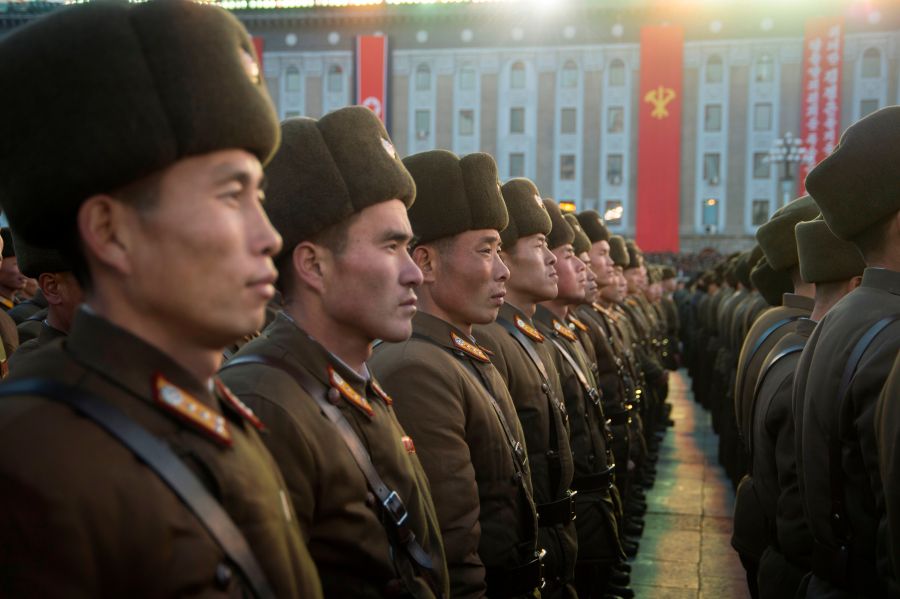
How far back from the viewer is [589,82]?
50.5 meters

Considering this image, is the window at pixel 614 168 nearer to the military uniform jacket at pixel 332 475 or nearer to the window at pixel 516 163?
the window at pixel 516 163

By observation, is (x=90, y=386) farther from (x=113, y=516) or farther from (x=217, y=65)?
(x=217, y=65)

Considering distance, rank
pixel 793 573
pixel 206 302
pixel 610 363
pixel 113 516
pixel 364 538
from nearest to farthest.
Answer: pixel 113 516, pixel 206 302, pixel 364 538, pixel 793 573, pixel 610 363

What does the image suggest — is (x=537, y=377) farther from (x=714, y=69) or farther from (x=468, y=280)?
(x=714, y=69)

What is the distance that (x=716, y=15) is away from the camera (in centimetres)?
4862

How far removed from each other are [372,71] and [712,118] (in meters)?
17.8

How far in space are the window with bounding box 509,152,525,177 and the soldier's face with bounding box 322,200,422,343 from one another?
4911cm

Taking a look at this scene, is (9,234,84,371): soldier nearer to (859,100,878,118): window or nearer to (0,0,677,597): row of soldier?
(0,0,677,597): row of soldier

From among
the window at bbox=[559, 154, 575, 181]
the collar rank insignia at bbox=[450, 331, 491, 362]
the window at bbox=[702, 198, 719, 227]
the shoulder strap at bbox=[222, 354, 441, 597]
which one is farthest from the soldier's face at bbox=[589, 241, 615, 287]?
the window at bbox=[559, 154, 575, 181]

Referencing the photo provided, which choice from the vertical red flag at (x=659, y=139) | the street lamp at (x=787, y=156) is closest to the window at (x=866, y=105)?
the street lamp at (x=787, y=156)

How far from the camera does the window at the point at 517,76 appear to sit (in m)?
51.5

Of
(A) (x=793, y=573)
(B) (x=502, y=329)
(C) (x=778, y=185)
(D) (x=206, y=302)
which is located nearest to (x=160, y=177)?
(D) (x=206, y=302)

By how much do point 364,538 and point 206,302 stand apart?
0.87 meters

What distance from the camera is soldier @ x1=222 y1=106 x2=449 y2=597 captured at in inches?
92.2
